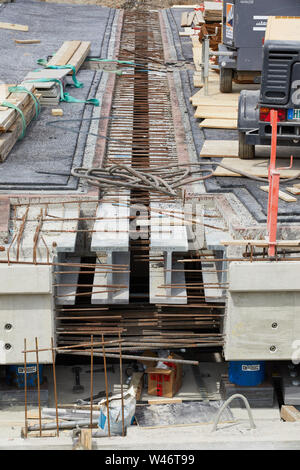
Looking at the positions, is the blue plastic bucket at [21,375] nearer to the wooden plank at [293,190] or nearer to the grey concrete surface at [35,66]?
the grey concrete surface at [35,66]

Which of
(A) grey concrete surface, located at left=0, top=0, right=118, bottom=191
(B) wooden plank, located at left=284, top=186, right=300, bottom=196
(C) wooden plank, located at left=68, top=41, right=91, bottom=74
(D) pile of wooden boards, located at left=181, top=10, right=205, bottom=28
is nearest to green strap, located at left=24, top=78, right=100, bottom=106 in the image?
(A) grey concrete surface, located at left=0, top=0, right=118, bottom=191

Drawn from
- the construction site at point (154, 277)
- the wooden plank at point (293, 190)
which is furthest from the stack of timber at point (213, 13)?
the wooden plank at point (293, 190)

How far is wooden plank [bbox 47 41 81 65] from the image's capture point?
55.6 ft

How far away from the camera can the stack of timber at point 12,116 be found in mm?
11227

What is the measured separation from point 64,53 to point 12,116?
6799 millimetres

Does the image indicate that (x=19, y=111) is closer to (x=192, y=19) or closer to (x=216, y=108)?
(x=216, y=108)

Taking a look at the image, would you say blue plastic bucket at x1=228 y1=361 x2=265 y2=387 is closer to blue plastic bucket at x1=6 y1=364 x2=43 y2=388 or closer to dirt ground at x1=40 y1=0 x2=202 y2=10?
blue plastic bucket at x1=6 y1=364 x2=43 y2=388

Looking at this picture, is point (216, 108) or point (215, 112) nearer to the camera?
point (215, 112)

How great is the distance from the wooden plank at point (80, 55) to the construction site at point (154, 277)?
150 inches

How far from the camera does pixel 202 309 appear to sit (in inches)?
368

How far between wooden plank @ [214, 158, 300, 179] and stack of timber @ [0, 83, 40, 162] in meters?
3.21

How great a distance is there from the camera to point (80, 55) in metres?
17.8

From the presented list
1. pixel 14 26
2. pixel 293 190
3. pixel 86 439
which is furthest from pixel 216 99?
pixel 14 26

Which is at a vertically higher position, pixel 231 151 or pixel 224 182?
pixel 231 151
